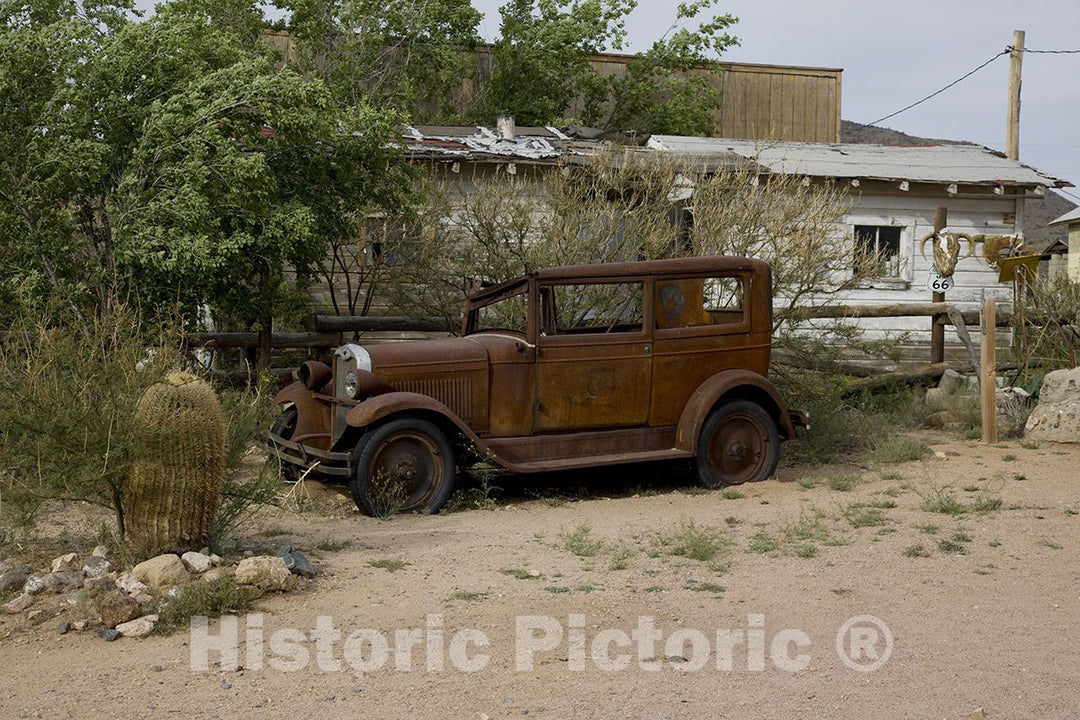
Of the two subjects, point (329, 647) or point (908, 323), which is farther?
point (908, 323)

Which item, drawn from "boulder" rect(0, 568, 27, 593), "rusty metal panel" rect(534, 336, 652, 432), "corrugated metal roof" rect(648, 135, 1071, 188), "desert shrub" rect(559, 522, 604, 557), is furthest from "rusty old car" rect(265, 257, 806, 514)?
"corrugated metal roof" rect(648, 135, 1071, 188)

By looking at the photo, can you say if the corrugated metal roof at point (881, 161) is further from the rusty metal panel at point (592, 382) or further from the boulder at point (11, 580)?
the boulder at point (11, 580)

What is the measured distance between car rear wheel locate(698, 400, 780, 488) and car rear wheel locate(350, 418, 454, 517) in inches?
88.9

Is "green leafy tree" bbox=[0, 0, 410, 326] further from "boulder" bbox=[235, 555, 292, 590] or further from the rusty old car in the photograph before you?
"boulder" bbox=[235, 555, 292, 590]

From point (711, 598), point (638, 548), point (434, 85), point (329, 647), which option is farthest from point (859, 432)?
point (434, 85)

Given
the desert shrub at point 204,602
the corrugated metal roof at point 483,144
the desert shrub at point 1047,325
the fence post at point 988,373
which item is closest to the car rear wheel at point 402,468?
the desert shrub at point 204,602

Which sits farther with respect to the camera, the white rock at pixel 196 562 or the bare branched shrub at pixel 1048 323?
the bare branched shrub at pixel 1048 323

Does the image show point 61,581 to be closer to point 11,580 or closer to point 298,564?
point 11,580

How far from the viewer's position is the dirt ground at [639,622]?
449 cm

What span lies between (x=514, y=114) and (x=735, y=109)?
5.68m

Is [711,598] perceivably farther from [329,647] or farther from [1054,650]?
[329,647]

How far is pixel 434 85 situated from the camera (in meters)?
21.2

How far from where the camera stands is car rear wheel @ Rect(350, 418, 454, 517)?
8250 millimetres

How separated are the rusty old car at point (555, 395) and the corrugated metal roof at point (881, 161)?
6756 millimetres
